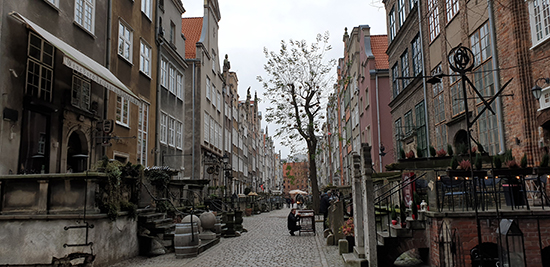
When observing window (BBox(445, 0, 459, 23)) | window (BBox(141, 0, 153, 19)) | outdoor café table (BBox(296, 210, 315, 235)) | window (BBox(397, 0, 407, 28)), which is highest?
window (BBox(397, 0, 407, 28))

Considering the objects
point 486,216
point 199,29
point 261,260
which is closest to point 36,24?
point 261,260

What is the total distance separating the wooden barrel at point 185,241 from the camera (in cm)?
1215

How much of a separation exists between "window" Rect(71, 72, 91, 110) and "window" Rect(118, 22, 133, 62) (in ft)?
10.7

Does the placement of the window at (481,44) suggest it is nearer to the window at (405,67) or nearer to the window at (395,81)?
the window at (405,67)

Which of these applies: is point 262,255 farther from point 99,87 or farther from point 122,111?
point 122,111

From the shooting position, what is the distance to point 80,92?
46.8 ft

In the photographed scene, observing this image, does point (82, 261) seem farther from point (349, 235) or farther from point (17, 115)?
point (349, 235)

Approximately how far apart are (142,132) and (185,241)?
9325 millimetres

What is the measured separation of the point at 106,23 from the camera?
53.8ft

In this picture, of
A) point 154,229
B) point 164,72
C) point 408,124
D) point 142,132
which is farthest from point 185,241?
point 408,124

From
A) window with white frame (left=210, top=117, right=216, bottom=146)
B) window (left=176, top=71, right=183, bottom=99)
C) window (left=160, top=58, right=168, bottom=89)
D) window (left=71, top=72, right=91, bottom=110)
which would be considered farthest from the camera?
window with white frame (left=210, top=117, right=216, bottom=146)

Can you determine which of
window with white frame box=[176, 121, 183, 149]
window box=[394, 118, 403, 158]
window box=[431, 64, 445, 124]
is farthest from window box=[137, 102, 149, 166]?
window box=[394, 118, 403, 158]

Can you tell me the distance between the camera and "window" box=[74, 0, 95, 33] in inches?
569

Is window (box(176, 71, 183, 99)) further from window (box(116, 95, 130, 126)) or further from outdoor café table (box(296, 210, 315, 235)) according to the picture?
outdoor café table (box(296, 210, 315, 235))
